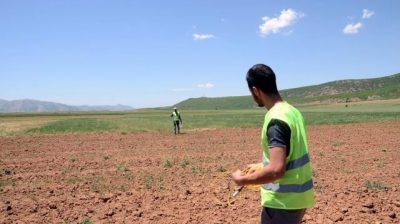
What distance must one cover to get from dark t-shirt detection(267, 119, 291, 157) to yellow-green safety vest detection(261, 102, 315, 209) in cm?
5

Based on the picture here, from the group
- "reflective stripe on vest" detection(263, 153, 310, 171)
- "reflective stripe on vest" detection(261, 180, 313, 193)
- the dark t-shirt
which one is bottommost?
"reflective stripe on vest" detection(261, 180, 313, 193)

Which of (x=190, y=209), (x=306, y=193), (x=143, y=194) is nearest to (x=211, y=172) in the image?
(x=143, y=194)

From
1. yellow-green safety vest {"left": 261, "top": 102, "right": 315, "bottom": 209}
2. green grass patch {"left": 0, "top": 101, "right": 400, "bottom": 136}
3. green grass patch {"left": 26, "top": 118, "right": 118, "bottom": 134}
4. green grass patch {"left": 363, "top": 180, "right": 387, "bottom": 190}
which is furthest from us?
green grass patch {"left": 0, "top": 101, "right": 400, "bottom": 136}

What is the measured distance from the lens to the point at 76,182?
1114 cm

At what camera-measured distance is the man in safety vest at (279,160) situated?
308 cm

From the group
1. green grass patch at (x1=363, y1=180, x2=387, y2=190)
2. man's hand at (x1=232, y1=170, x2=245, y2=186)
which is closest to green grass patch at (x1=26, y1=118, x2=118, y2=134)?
green grass patch at (x1=363, y1=180, x2=387, y2=190)

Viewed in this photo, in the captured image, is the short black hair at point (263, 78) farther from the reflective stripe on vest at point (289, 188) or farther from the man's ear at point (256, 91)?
the reflective stripe on vest at point (289, 188)

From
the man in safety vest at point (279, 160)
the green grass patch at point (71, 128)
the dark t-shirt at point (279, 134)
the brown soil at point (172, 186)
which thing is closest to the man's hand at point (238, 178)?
the man in safety vest at point (279, 160)

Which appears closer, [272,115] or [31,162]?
[272,115]

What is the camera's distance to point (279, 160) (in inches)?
120

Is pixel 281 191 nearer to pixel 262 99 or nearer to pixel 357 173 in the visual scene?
pixel 262 99

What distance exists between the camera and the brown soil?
740 centimetres

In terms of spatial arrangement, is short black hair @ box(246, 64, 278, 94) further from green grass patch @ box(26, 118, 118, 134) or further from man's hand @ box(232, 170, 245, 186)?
green grass patch @ box(26, 118, 118, 134)

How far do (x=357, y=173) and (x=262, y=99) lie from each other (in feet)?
29.3
